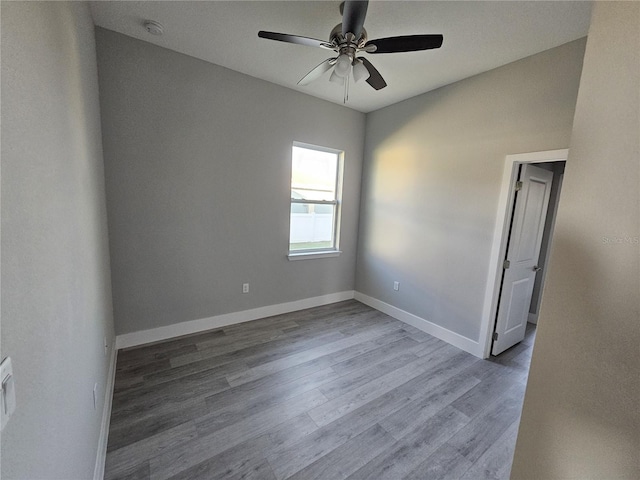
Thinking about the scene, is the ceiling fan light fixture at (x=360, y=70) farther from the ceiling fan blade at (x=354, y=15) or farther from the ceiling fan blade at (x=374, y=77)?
the ceiling fan blade at (x=354, y=15)

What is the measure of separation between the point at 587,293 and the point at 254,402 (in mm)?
2067

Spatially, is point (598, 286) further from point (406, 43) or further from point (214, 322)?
point (214, 322)

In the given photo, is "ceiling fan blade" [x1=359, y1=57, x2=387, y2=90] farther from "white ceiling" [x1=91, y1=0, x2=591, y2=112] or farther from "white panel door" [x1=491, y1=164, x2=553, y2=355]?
"white panel door" [x1=491, y1=164, x2=553, y2=355]

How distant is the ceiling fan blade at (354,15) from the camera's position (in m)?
1.42

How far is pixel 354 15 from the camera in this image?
1.50 meters

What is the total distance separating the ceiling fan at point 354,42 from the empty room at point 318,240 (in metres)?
0.02

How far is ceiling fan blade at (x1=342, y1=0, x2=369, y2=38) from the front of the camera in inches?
56.0

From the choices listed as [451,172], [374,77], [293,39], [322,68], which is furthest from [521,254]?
[293,39]

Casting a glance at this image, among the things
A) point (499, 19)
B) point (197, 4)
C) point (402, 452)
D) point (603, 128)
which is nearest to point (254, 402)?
point (402, 452)

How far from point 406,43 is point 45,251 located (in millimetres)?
2092

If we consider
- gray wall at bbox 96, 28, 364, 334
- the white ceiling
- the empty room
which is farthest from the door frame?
gray wall at bbox 96, 28, 364, 334

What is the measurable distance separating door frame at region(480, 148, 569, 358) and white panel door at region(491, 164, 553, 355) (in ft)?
0.26

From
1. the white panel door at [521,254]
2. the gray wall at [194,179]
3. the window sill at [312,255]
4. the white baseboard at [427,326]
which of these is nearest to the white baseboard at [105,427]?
the gray wall at [194,179]

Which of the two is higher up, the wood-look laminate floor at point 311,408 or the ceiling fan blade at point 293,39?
the ceiling fan blade at point 293,39
